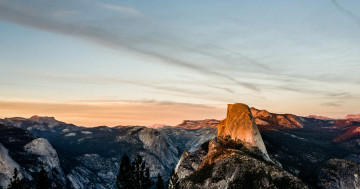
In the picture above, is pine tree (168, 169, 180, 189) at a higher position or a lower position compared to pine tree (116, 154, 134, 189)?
lower

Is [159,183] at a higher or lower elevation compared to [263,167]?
higher

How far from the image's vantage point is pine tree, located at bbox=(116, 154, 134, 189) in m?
67.9

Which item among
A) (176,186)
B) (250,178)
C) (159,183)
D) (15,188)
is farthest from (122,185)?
(250,178)

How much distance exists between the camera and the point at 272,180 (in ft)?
611

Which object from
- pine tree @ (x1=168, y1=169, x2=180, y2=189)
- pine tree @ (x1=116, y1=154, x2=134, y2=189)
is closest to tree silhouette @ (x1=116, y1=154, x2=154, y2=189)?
pine tree @ (x1=116, y1=154, x2=134, y2=189)

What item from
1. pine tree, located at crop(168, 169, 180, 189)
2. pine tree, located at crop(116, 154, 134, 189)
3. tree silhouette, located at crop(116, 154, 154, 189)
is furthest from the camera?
→ pine tree, located at crop(168, 169, 180, 189)

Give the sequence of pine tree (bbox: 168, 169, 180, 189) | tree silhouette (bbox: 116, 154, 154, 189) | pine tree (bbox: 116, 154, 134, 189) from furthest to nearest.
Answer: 1. pine tree (bbox: 168, 169, 180, 189)
2. tree silhouette (bbox: 116, 154, 154, 189)
3. pine tree (bbox: 116, 154, 134, 189)

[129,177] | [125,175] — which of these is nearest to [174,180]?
[129,177]

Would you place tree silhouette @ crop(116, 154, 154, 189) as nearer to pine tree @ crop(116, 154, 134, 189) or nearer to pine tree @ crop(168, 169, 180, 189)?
pine tree @ crop(116, 154, 134, 189)

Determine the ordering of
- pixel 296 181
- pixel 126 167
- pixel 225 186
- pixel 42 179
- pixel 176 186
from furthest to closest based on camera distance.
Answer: pixel 225 186, pixel 296 181, pixel 176 186, pixel 42 179, pixel 126 167

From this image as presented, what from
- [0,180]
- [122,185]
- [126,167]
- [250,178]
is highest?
[126,167]

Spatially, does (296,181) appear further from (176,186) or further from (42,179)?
(42,179)

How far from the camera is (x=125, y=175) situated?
68500mm

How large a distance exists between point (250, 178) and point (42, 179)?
148 meters
